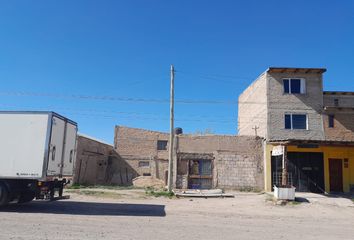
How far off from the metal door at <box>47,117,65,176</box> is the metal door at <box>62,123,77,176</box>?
401mm

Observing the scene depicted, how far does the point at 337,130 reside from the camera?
29500 mm

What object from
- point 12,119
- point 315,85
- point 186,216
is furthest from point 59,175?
point 315,85

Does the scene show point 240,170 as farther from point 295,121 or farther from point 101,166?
point 101,166

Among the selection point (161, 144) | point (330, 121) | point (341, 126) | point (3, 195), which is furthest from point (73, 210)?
point (341, 126)

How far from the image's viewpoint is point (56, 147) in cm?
1470

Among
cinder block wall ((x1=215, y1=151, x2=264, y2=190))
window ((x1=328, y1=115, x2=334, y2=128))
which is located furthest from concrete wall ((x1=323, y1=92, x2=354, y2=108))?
cinder block wall ((x1=215, y1=151, x2=264, y2=190))

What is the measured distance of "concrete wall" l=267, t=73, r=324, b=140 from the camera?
2938cm

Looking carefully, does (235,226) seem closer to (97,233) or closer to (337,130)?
(97,233)

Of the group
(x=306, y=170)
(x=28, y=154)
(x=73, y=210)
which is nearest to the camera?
(x=28, y=154)

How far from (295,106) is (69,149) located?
64.9ft

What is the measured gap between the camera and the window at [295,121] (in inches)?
1168

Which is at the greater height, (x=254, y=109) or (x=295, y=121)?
(x=254, y=109)

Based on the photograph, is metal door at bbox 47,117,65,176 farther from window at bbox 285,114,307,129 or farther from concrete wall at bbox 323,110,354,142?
concrete wall at bbox 323,110,354,142

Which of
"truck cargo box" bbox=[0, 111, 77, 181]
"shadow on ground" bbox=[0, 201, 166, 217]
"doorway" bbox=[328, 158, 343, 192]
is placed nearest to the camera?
"truck cargo box" bbox=[0, 111, 77, 181]
